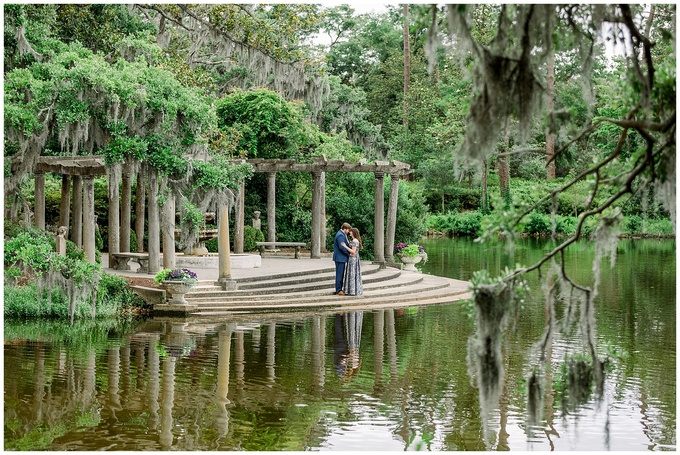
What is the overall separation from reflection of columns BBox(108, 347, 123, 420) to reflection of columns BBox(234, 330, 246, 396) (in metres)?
1.45

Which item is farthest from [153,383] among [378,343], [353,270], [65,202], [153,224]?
[65,202]

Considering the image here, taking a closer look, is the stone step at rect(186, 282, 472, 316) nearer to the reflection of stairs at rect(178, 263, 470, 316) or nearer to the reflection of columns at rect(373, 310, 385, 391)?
the reflection of stairs at rect(178, 263, 470, 316)

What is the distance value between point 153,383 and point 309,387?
1.90 m

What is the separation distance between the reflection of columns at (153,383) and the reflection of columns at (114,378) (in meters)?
0.37

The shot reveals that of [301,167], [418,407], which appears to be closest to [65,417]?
[418,407]

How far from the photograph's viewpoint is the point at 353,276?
2061 centimetres

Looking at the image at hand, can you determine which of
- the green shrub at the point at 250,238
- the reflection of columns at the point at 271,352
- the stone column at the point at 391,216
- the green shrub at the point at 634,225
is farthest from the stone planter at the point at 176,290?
the green shrub at the point at 634,225

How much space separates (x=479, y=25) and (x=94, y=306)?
129ft

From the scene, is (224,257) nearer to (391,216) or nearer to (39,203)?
(39,203)

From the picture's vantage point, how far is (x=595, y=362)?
6.94m

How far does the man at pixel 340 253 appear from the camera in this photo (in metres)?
20.2

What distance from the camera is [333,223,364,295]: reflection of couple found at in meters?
20.3

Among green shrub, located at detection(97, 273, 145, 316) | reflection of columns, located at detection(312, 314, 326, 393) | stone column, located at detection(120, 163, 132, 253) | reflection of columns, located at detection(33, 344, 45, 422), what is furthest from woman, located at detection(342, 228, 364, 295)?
reflection of columns, located at detection(33, 344, 45, 422)

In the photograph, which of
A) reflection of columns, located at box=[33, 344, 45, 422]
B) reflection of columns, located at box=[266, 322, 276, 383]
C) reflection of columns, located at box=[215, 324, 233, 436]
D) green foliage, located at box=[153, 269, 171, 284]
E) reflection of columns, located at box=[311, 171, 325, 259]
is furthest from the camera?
reflection of columns, located at box=[311, 171, 325, 259]
